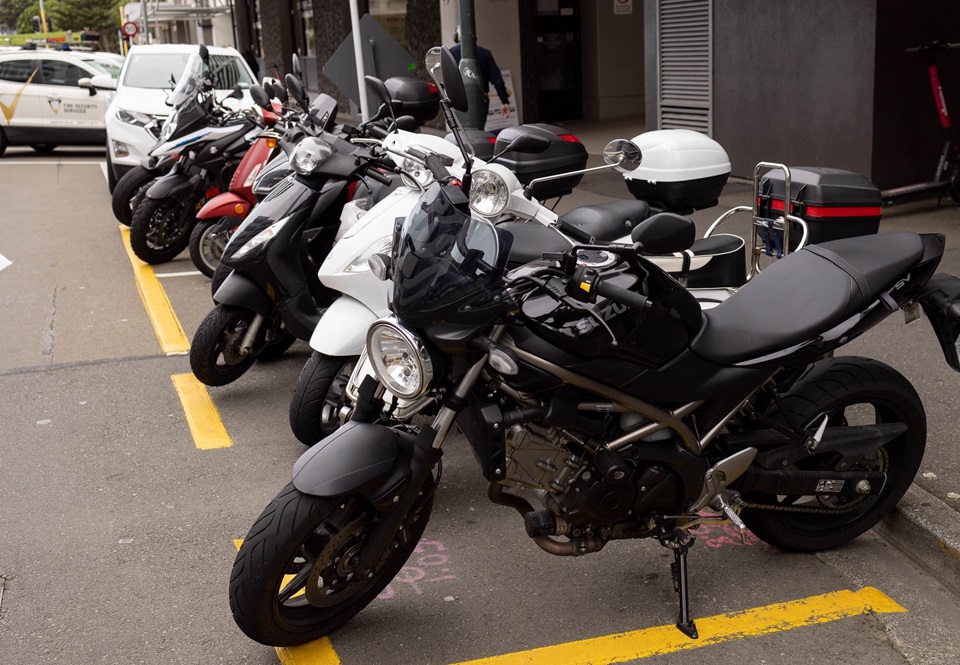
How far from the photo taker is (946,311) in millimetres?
3482

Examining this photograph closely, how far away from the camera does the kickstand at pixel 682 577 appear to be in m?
3.38

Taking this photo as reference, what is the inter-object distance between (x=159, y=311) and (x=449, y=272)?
17.4ft

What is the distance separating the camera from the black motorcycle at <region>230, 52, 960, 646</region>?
296 centimetres

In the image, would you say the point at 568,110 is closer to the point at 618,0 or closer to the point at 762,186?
the point at 618,0

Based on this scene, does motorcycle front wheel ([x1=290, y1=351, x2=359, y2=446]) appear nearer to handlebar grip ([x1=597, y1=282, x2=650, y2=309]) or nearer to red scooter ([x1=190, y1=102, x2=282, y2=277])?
handlebar grip ([x1=597, y1=282, x2=650, y2=309])

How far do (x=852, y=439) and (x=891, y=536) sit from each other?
24.0 inches

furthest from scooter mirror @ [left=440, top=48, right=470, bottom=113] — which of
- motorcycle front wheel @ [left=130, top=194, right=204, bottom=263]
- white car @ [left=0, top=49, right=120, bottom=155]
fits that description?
white car @ [left=0, top=49, right=120, bottom=155]

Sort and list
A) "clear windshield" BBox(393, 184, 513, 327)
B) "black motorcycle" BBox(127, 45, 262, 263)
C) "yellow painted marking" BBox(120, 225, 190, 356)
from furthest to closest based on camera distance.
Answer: "black motorcycle" BBox(127, 45, 262, 263) → "yellow painted marking" BBox(120, 225, 190, 356) → "clear windshield" BBox(393, 184, 513, 327)

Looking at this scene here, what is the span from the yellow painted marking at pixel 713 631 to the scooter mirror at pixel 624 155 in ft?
5.77

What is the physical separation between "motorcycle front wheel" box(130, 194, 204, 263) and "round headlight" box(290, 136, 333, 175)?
3966mm

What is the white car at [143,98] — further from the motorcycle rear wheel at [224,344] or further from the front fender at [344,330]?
the front fender at [344,330]

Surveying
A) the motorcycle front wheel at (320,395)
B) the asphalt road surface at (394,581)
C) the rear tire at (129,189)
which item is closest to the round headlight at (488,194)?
the motorcycle front wheel at (320,395)

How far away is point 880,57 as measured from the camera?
8539 millimetres

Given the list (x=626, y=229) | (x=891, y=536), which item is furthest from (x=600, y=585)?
(x=626, y=229)
